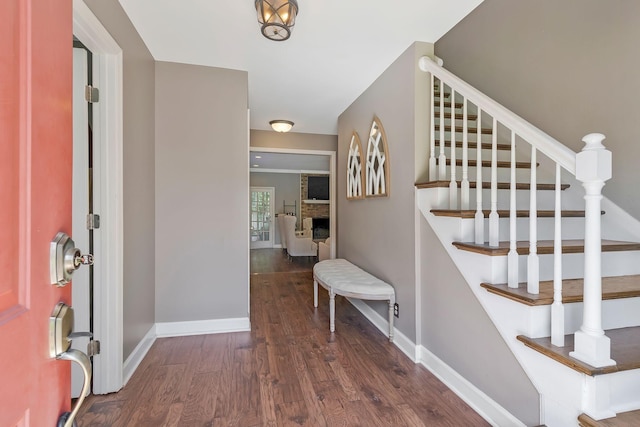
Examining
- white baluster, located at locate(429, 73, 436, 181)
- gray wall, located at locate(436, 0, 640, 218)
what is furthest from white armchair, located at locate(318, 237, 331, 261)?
gray wall, located at locate(436, 0, 640, 218)

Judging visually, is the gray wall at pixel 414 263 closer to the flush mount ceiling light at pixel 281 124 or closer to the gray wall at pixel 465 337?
the gray wall at pixel 465 337

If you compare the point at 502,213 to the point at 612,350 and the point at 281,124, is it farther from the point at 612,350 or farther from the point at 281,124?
the point at 281,124

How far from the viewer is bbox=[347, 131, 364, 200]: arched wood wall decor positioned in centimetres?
333

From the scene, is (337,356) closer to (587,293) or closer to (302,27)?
(587,293)

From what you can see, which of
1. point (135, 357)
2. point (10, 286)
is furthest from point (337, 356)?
point (10, 286)

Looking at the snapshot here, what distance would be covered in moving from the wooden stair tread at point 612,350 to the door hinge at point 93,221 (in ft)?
7.66

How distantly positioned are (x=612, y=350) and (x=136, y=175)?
2.84m

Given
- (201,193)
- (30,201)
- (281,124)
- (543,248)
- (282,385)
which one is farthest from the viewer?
(281,124)

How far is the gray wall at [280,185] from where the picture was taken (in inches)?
359

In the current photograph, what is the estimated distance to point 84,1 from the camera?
145 cm

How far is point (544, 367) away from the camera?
4.15 ft

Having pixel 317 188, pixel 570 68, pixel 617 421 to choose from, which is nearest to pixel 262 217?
pixel 317 188

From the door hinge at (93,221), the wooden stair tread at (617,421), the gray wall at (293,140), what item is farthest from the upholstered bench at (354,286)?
the gray wall at (293,140)

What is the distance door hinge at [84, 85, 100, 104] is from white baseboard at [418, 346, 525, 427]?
272 cm
